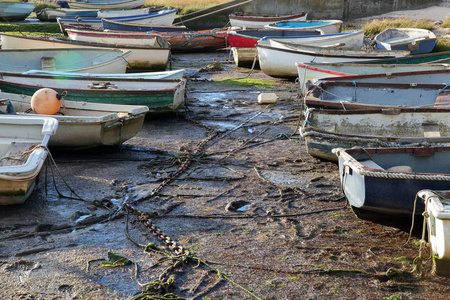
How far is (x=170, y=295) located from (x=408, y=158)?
10.0 feet

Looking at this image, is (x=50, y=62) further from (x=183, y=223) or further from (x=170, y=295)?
(x=170, y=295)

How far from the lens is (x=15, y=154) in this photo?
20.9 feet

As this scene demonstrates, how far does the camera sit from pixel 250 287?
174 inches

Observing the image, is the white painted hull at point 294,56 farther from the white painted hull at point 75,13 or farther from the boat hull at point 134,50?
the white painted hull at point 75,13

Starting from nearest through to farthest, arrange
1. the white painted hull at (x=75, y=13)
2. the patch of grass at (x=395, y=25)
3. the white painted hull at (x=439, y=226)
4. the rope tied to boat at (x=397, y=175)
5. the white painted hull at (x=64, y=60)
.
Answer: the white painted hull at (x=439, y=226) < the rope tied to boat at (x=397, y=175) < the white painted hull at (x=64, y=60) < the patch of grass at (x=395, y=25) < the white painted hull at (x=75, y=13)

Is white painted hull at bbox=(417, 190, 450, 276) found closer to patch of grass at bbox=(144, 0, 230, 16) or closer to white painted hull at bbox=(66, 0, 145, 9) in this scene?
patch of grass at bbox=(144, 0, 230, 16)

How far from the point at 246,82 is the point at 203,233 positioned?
9283 mm

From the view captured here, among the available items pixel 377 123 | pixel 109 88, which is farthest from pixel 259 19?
pixel 377 123

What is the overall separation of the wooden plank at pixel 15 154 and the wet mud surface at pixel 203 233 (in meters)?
0.39

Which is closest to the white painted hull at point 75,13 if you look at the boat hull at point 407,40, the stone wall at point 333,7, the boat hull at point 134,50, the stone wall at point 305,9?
the stone wall at point 305,9

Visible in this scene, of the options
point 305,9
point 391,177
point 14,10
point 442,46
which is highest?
point 14,10

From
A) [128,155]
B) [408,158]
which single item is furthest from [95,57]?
[408,158]

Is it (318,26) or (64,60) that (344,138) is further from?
(318,26)

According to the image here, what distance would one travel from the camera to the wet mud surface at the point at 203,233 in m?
4.43
